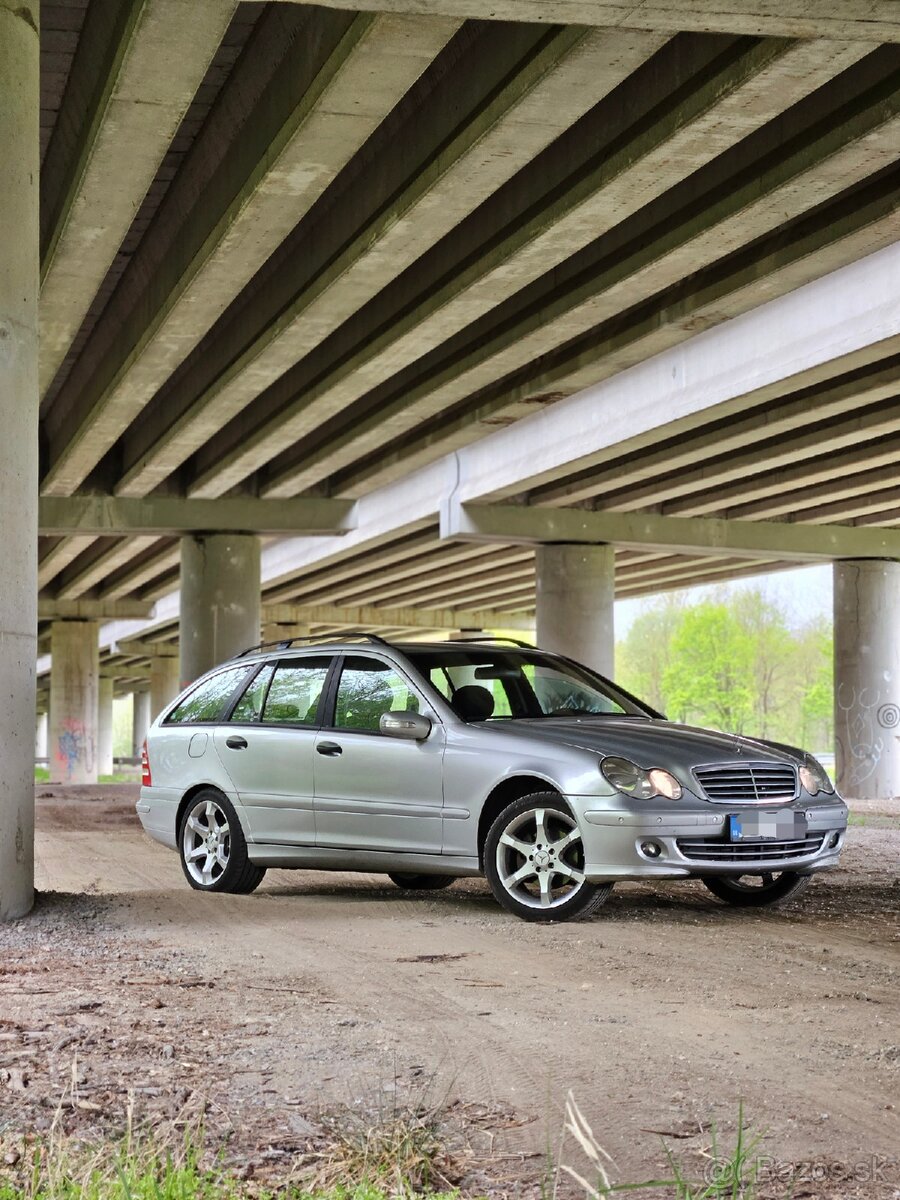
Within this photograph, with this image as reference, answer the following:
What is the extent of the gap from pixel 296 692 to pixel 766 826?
328 cm

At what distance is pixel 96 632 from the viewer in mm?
51000

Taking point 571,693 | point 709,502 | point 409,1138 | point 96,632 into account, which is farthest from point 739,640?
point 409,1138

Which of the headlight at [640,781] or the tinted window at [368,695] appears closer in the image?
the headlight at [640,781]

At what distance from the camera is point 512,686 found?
9500 millimetres

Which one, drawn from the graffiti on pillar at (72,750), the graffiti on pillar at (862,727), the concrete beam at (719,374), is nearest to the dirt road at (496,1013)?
the concrete beam at (719,374)

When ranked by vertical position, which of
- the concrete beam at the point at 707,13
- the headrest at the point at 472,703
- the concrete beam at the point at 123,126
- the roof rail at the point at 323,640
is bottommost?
the headrest at the point at 472,703

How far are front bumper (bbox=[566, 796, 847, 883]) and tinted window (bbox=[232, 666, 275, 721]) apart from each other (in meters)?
2.76

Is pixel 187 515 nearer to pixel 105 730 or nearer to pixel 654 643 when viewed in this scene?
pixel 105 730

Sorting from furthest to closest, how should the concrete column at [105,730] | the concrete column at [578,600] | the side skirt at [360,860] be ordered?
1. the concrete column at [105,730]
2. the concrete column at [578,600]
3. the side skirt at [360,860]

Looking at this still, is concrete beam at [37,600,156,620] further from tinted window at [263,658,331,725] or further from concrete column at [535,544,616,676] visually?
tinted window at [263,658,331,725]

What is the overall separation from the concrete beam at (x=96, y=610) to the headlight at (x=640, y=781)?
41.3 m

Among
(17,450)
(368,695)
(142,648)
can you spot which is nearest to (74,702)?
(142,648)

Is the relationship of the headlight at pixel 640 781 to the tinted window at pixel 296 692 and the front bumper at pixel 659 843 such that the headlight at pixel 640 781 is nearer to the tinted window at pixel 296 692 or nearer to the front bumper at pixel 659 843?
the front bumper at pixel 659 843

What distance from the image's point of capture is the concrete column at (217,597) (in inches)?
1057
